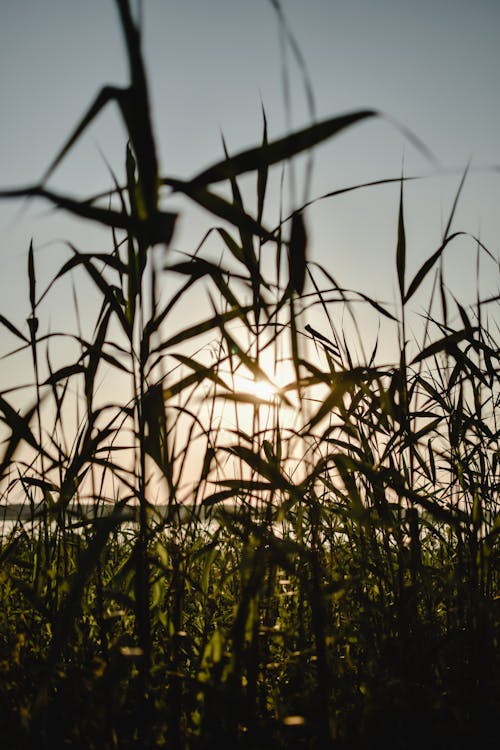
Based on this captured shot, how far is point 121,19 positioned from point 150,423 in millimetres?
680

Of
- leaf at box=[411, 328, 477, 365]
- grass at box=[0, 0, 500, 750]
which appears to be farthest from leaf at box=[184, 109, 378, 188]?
leaf at box=[411, 328, 477, 365]

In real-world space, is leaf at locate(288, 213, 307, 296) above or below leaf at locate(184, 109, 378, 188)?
below

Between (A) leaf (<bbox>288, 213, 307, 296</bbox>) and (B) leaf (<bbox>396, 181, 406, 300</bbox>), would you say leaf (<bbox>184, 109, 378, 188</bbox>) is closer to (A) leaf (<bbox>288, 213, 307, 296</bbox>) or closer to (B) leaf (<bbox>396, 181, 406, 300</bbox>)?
(A) leaf (<bbox>288, 213, 307, 296</bbox>)

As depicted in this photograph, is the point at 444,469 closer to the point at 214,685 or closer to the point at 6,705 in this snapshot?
the point at 214,685

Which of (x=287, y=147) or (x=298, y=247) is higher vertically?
(x=287, y=147)

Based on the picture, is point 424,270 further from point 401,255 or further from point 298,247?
point 298,247

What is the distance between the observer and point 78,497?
1528 millimetres

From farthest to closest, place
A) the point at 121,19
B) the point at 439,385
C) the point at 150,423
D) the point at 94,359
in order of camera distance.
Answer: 1. the point at 439,385
2. the point at 94,359
3. the point at 150,423
4. the point at 121,19

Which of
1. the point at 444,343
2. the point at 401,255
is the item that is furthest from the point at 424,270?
the point at 444,343

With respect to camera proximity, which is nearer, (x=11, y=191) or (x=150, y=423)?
(x=11, y=191)

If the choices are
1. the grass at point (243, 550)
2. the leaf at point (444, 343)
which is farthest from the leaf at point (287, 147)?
the leaf at point (444, 343)

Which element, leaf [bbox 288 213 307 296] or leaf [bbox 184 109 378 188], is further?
leaf [bbox 288 213 307 296]

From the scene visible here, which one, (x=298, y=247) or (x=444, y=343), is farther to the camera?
(x=444, y=343)

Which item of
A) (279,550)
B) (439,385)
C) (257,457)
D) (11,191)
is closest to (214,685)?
(279,550)
